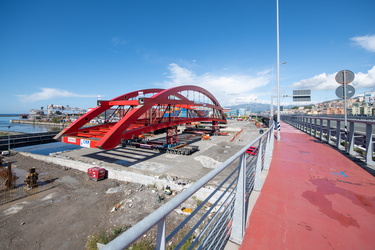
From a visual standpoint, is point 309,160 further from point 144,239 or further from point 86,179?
point 86,179

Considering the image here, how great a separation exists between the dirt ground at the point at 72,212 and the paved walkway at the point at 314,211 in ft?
22.9

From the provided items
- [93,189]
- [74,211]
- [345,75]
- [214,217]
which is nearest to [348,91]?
[345,75]

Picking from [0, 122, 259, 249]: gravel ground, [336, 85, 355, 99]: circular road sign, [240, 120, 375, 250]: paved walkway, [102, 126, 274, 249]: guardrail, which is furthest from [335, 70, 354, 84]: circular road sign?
[0, 122, 259, 249]: gravel ground

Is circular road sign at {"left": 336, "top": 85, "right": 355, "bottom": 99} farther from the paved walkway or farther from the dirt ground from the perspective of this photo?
the dirt ground

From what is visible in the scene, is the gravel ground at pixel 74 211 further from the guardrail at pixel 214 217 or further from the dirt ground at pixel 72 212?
the guardrail at pixel 214 217

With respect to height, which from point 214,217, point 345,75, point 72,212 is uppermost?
point 345,75

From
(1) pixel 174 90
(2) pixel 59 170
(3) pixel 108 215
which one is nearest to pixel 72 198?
(3) pixel 108 215

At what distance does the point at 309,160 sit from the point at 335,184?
182 cm

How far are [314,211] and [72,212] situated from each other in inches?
512

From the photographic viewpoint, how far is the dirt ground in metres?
8.57

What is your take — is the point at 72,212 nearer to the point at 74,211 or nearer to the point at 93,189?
the point at 74,211

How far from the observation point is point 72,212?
10523 millimetres

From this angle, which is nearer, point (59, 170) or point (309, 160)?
point (309, 160)

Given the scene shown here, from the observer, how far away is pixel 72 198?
12109 millimetres
